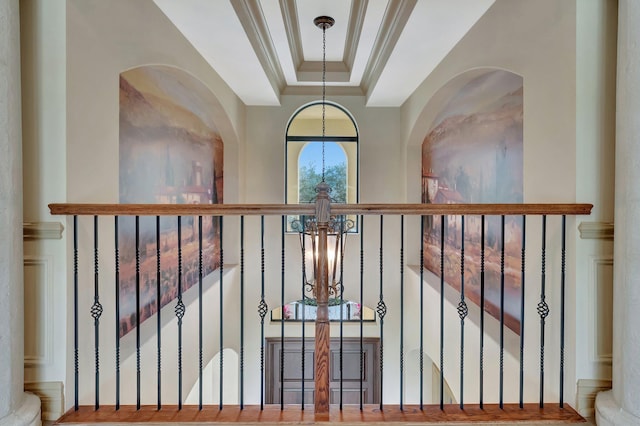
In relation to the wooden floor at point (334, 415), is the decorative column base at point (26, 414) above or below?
above

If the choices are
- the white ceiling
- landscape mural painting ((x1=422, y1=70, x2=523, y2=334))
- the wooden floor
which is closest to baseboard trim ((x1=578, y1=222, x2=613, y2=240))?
landscape mural painting ((x1=422, y1=70, x2=523, y2=334))

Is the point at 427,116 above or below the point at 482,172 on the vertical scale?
above

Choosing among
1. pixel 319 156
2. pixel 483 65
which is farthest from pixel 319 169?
pixel 483 65

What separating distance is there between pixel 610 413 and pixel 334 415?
1.28 m

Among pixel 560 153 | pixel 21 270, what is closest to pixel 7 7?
pixel 21 270

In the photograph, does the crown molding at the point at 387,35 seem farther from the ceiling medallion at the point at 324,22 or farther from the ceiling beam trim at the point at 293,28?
the ceiling beam trim at the point at 293,28

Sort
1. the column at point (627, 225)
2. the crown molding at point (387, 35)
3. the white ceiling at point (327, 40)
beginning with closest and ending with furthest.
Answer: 1. the column at point (627, 225)
2. the white ceiling at point (327, 40)
3. the crown molding at point (387, 35)

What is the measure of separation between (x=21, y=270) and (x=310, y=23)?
3.32 m

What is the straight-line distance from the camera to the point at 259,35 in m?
3.63

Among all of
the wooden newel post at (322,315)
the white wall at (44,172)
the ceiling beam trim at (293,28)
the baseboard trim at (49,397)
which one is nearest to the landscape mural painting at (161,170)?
the white wall at (44,172)

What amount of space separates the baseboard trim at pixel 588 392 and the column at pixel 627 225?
0.16 m

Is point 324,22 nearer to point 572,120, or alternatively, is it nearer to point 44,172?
A: point 572,120

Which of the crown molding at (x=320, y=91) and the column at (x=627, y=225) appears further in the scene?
the crown molding at (x=320, y=91)

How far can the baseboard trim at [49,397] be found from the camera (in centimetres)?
195
